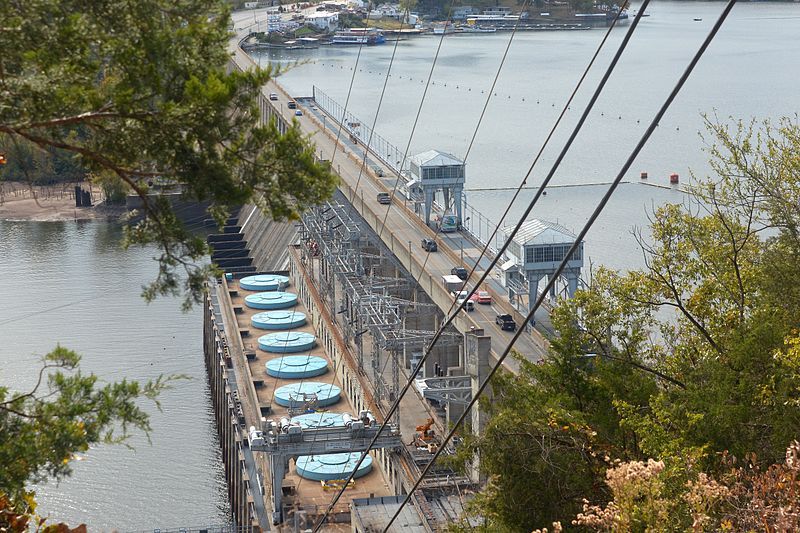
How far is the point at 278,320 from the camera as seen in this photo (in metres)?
36.2

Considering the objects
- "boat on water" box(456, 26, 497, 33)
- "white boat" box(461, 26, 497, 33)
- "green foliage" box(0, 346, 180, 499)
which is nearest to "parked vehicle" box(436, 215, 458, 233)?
"green foliage" box(0, 346, 180, 499)

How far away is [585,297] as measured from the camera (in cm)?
1497

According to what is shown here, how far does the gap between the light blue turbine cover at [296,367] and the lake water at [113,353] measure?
2635mm

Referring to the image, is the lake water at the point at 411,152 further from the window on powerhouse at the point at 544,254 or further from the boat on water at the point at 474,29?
the boat on water at the point at 474,29

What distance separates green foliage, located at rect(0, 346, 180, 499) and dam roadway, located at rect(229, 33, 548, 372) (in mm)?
13405

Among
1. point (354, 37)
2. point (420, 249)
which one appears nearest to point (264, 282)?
point (420, 249)

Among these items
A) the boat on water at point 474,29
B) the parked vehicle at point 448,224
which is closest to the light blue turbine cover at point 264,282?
the parked vehicle at point 448,224

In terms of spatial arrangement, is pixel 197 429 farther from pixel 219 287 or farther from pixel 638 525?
pixel 638 525

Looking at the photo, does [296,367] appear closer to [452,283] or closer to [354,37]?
[452,283]

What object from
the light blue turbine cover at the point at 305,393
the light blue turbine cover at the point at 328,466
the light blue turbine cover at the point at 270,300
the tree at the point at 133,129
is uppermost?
the tree at the point at 133,129

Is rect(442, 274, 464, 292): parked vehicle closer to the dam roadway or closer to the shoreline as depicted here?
the dam roadway

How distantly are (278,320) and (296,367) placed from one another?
5413 mm

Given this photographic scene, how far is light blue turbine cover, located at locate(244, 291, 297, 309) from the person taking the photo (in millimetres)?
38438

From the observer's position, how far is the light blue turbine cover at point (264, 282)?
133 ft
